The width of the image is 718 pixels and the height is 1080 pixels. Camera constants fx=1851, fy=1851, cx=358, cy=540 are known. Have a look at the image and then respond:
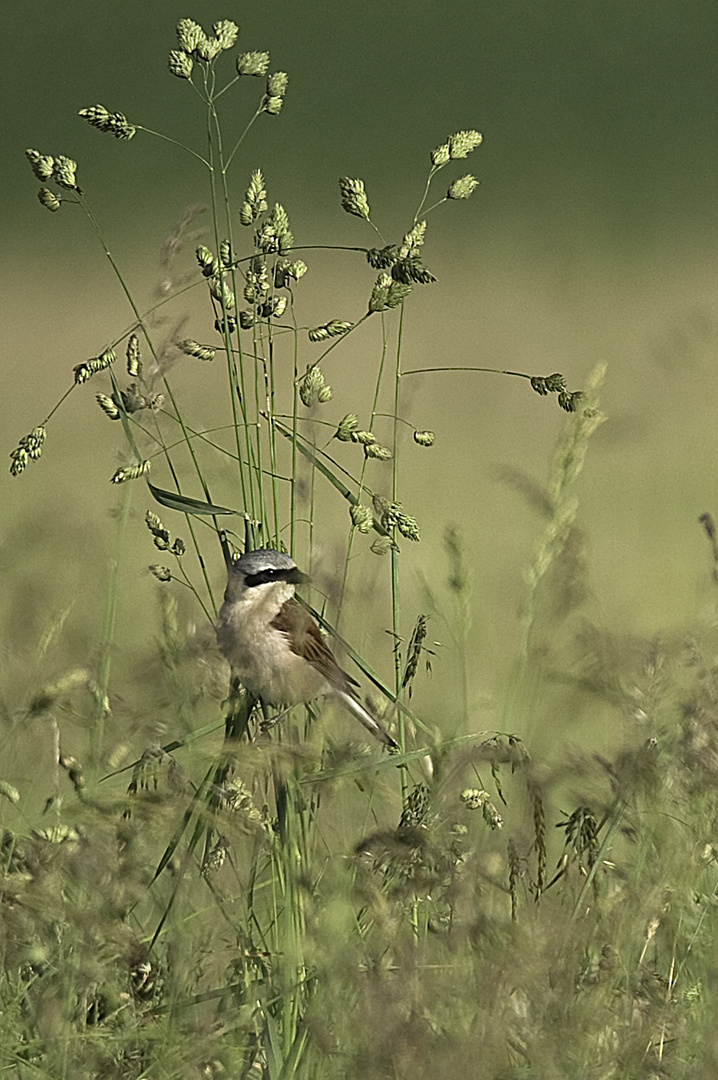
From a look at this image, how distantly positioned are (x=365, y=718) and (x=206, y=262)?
810 mm

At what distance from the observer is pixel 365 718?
3.08 meters

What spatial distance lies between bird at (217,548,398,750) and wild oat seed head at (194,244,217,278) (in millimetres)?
436

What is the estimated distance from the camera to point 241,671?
2.88 m

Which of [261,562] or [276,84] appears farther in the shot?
[261,562]

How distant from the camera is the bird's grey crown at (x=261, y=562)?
289cm

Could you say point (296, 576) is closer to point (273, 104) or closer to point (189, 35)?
point (273, 104)

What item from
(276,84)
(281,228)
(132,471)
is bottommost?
(132,471)

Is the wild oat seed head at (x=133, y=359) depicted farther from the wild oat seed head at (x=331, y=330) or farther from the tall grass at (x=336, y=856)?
the wild oat seed head at (x=331, y=330)

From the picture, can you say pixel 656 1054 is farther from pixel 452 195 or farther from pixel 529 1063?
pixel 452 195

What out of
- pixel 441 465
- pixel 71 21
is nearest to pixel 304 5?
pixel 71 21

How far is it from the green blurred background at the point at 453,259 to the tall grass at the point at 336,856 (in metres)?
0.19

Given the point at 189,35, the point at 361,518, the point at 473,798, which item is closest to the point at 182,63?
the point at 189,35

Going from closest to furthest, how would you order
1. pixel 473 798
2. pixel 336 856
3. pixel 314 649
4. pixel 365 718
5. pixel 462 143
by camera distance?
pixel 473 798 → pixel 336 856 → pixel 462 143 → pixel 365 718 → pixel 314 649

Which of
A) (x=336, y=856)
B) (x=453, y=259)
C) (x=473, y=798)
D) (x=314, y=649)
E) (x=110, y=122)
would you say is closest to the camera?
(x=473, y=798)
